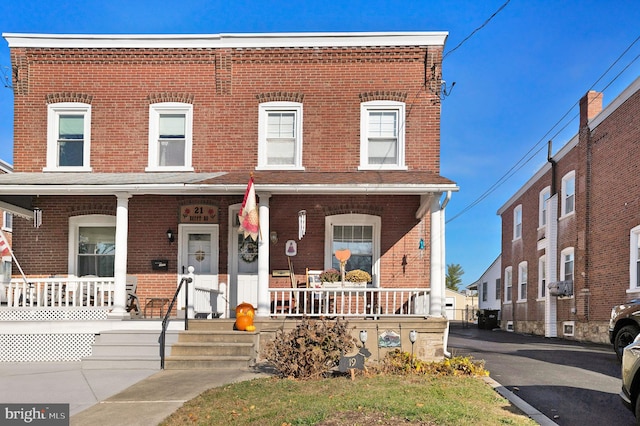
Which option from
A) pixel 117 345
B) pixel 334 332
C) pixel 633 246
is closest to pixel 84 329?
pixel 117 345

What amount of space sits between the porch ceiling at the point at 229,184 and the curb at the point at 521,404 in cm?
424

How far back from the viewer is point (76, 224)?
14.8 m

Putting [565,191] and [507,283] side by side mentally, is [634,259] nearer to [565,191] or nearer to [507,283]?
[565,191]

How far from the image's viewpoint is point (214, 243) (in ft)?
48.2

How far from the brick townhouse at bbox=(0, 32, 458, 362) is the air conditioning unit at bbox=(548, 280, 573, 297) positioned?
1021cm

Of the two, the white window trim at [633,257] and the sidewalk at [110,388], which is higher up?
the white window trim at [633,257]

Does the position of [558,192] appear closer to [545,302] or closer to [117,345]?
[545,302]

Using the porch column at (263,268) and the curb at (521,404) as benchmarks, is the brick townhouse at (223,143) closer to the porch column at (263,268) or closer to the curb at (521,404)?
the porch column at (263,268)

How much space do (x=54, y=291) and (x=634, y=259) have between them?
1480 centimetres

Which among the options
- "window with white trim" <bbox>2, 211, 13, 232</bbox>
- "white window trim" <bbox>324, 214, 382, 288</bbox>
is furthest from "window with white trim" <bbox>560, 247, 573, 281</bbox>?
"window with white trim" <bbox>2, 211, 13, 232</bbox>

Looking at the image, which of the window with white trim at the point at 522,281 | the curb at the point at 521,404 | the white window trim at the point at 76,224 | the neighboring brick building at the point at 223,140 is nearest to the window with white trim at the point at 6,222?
the neighboring brick building at the point at 223,140

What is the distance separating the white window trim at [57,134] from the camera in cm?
1500

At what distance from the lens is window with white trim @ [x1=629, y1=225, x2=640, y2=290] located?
55.9 feet
